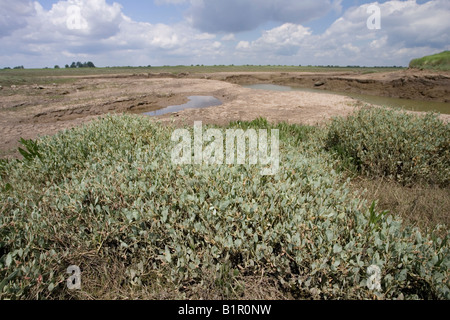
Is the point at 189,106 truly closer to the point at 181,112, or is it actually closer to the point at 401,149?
the point at 181,112

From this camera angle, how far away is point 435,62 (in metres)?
23.8

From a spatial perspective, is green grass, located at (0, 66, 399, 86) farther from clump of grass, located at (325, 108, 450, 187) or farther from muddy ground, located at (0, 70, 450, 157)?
clump of grass, located at (325, 108, 450, 187)

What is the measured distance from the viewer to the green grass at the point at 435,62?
2222 centimetres

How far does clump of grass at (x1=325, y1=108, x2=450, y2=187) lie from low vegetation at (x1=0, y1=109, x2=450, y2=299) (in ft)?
4.96

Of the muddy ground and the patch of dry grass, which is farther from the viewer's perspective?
the muddy ground

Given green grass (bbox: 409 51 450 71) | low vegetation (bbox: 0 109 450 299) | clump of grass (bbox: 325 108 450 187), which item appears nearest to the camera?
low vegetation (bbox: 0 109 450 299)

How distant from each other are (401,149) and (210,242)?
135 inches

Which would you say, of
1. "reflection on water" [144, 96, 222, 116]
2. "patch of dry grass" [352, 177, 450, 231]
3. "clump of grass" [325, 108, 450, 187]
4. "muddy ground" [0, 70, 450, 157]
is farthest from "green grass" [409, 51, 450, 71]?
"patch of dry grass" [352, 177, 450, 231]

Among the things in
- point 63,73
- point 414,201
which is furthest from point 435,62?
point 63,73

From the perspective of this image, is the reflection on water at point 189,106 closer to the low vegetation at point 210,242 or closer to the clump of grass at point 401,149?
the clump of grass at point 401,149

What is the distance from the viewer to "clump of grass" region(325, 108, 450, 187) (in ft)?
12.0

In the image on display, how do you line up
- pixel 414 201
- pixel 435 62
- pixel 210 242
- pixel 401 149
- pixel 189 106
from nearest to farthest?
1. pixel 210 242
2. pixel 414 201
3. pixel 401 149
4. pixel 189 106
5. pixel 435 62
